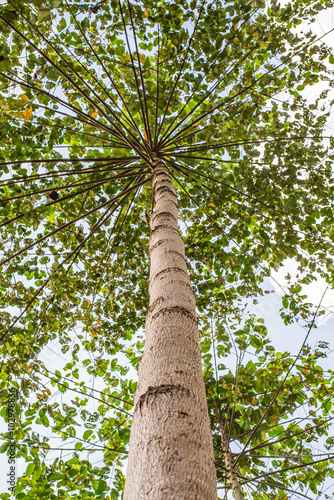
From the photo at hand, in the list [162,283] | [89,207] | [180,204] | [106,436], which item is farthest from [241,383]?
[89,207]

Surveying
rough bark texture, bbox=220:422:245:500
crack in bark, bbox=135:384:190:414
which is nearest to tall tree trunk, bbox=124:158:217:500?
crack in bark, bbox=135:384:190:414

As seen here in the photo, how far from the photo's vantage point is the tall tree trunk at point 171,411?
0.69 m

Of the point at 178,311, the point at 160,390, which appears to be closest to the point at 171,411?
the point at 160,390

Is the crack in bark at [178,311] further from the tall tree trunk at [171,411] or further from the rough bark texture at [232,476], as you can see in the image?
the rough bark texture at [232,476]

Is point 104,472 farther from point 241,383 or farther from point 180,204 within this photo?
point 180,204

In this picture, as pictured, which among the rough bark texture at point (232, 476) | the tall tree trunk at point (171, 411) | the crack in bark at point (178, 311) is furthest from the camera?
the rough bark texture at point (232, 476)

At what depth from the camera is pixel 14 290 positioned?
11.7 feet

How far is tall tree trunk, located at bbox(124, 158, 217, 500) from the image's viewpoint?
27.0 inches

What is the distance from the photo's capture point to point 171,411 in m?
0.84

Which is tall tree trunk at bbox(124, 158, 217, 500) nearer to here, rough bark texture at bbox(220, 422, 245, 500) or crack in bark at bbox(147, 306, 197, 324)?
crack in bark at bbox(147, 306, 197, 324)

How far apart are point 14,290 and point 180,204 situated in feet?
7.76

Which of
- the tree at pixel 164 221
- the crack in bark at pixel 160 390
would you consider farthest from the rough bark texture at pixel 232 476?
the crack in bark at pixel 160 390

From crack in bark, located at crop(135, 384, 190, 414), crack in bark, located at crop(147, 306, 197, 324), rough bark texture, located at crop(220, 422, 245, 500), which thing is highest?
crack in bark, located at crop(147, 306, 197, 324)

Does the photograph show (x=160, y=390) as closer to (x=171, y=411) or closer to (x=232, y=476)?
(x=171, y=411)
